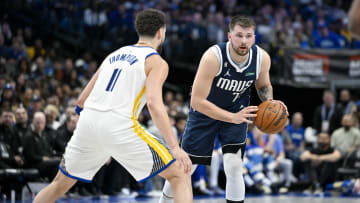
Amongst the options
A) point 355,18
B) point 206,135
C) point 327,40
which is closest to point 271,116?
point 206,135

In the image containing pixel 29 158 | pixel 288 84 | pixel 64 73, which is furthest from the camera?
pixel 288 84

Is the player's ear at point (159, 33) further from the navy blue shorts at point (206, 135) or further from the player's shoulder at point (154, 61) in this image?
the navy blue shorts at point (206, 135)

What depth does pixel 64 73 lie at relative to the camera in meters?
14.0

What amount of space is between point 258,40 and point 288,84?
210cm

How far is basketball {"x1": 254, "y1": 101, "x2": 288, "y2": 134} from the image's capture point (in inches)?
213

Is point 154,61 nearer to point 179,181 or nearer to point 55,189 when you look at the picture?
point 179,181

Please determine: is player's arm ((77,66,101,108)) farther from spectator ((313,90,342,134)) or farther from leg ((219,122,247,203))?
spectator ((313,90,342,134))

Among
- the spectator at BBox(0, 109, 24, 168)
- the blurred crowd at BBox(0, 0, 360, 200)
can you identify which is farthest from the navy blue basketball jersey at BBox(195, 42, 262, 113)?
the spectator at BBox(0, 109, 24, 168)

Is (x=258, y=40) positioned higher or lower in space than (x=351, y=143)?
higher

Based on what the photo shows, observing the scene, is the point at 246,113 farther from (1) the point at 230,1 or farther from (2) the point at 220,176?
(1) the point at 230,1

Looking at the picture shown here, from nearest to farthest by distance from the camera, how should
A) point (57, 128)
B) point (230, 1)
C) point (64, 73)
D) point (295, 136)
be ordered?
point (57, 128) → point (295, 136) → point (64, 73) → point (230, 1)

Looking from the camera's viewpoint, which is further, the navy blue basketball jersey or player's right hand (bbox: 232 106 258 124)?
the navy blue basketball jersey

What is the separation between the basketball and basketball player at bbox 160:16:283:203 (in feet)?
0.62

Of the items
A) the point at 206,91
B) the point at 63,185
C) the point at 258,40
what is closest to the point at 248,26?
the point at 206,91
